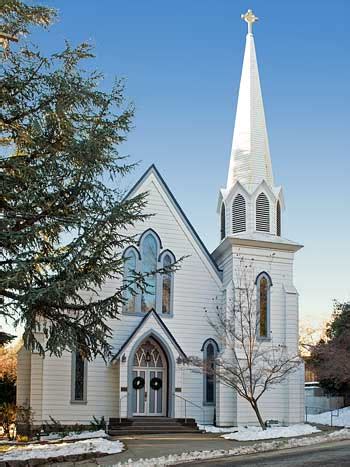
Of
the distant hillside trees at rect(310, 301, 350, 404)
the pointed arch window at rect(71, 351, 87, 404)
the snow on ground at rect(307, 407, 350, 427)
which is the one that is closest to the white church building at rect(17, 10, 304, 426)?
the pointed arch window at rect(71, 351, 87, 404)

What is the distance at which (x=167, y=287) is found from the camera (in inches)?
1160

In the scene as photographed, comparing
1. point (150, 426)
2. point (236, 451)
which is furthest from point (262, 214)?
point (236, 451)

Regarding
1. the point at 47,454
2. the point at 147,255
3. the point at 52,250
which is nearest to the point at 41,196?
the point at 52,250

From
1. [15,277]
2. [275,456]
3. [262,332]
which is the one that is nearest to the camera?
[15,277]

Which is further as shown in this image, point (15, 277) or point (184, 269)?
point (184, 269)

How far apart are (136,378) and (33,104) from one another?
14125mm

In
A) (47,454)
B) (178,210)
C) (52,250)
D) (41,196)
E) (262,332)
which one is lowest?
(47,454)

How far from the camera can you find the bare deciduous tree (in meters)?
26.8

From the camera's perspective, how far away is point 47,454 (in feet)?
56.3

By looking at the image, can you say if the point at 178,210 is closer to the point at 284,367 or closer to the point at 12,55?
the point at 284,367

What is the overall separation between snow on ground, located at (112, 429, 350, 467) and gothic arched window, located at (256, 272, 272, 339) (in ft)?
25.3

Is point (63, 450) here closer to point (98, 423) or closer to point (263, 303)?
point (98, 423)

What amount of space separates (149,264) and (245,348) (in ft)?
17.6

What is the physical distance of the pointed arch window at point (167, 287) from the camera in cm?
2919
